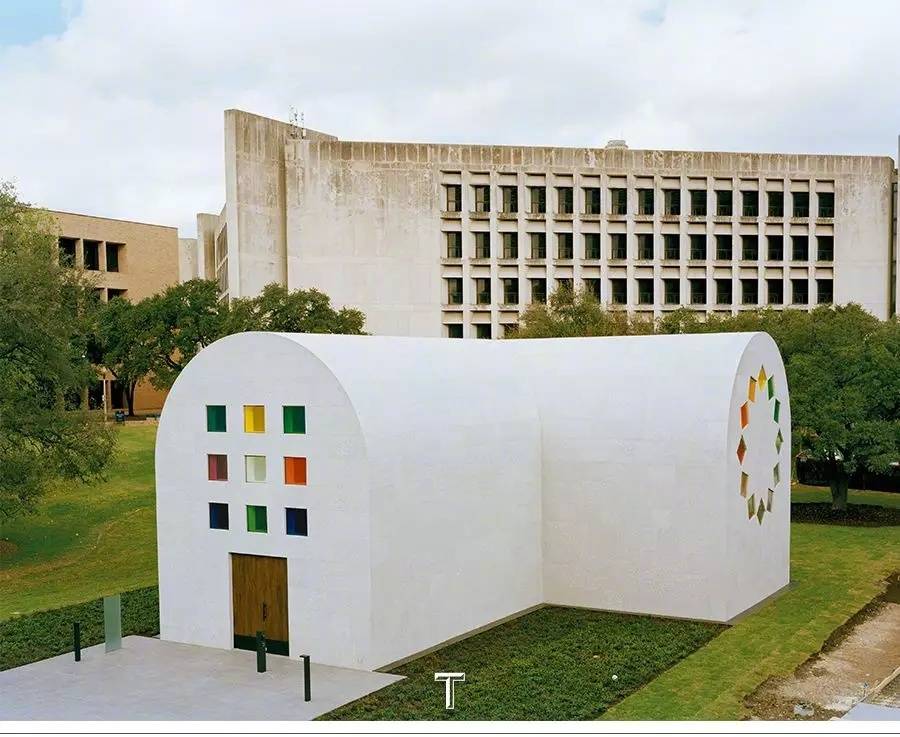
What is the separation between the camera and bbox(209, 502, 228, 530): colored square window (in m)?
17.4

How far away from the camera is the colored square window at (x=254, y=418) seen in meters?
17.0

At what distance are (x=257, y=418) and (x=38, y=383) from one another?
1217 cm

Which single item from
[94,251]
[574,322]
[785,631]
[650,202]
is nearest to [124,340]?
[94,251]

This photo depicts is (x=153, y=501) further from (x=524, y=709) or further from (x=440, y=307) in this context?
(x=440, y=307)

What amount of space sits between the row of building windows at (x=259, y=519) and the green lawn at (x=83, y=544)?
5.99 metres

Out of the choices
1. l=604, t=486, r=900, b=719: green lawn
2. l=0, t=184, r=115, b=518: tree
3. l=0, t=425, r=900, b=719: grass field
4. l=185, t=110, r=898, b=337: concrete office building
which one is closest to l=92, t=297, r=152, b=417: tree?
l=185, t=110, r=898, b=337: concrete office building

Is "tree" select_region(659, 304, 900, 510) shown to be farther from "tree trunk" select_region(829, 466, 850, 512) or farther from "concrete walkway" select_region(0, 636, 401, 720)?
"concrete walkway" select_region(0, 636, 401, 720)

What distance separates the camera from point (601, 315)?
42250 mm

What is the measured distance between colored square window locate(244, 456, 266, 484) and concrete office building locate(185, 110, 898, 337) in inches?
1608

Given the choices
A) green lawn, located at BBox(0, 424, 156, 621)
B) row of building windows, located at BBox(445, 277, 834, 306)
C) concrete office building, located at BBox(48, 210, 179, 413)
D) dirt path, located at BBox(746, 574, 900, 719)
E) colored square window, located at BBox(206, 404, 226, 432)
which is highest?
concrete office building, located at BBox(48, 210, 179, 413)

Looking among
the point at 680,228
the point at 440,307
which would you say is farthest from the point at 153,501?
the point at 680,228

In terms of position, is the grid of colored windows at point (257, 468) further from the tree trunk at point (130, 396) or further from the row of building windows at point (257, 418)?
the tree trunk at point (130, 396)

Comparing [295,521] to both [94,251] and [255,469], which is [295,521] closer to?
[255,469]

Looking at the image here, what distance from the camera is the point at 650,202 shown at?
63.0 metres
